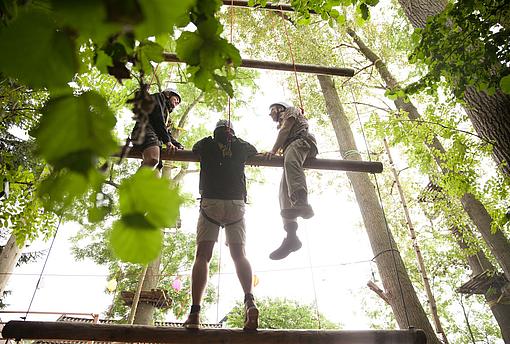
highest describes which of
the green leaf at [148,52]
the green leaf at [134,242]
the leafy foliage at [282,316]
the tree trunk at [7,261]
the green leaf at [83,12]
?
the leafy foliage at [282,316]

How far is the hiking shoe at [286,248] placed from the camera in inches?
120

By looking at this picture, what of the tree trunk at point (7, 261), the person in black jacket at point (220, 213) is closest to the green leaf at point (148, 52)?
the person in black jacket at point (220, 213)

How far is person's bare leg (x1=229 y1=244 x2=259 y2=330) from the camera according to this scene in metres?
2.48

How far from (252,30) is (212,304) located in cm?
1308

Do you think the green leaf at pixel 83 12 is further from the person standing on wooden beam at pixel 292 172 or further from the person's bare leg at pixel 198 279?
the person standing on wooden beam at pixel 292 172

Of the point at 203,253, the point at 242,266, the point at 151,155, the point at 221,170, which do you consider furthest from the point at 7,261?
the point at 242,266

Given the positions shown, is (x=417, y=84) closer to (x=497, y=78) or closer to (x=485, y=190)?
(x=497, y=78)

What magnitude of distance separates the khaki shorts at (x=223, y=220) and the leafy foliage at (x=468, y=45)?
5.89 feet

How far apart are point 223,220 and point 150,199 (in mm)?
2483

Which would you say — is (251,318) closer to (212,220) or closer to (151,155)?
(212,220)

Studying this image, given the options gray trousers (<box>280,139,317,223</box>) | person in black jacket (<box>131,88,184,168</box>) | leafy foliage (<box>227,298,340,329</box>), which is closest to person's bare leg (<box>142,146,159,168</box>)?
person in black jacket (<box>131,88,184,168</box>)

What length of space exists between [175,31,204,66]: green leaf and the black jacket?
2237mm

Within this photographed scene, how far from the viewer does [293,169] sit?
317 centimetres

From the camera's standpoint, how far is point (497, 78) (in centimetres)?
238
